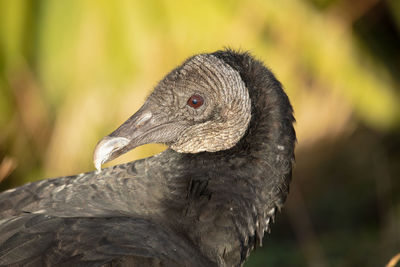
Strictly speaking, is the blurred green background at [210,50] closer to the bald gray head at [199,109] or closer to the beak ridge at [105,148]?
the bald gray head at [199,109]

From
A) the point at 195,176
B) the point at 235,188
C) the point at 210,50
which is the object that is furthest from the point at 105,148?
the point at 210,50

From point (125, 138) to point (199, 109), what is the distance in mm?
360

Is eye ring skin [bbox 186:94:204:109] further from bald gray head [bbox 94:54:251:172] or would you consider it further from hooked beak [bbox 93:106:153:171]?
hooked beak [bbox 93:106:153:171]

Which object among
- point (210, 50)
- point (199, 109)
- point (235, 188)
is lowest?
point (235, 188)

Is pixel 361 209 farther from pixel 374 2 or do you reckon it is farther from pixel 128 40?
pixel 128 40

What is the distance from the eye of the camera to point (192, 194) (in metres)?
2.69

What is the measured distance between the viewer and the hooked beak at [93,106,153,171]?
8.40 ft

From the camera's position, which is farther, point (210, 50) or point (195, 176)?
point (210, 50)

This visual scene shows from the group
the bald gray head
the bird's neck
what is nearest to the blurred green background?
the bald gray head

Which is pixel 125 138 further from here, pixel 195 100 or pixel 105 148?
pixel 195 100

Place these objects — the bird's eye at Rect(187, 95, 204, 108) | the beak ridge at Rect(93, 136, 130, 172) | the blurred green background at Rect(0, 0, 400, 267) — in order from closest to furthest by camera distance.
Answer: the beak ridge at Rect(93, 136, 130, 172)
the bird's eye at Rect(187, 95, 204, 108)
the blurred green background at Rect(0, 0, 400, 267)

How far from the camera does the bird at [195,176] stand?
2.60m

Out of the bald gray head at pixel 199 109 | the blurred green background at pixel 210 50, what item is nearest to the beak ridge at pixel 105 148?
the bald gray head at pixel 199 109

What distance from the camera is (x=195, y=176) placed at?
8.95ft
